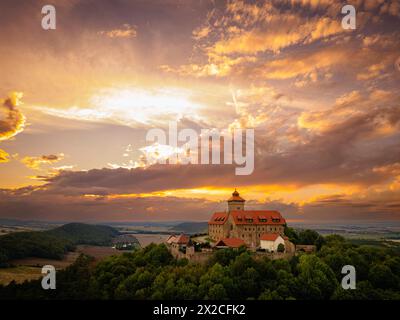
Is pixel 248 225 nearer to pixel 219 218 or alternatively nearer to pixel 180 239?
pixel 219 218

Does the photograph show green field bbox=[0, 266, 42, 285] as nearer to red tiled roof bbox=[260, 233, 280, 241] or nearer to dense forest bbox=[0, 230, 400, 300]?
dense forest bbox=[0, 230, 400, 300]

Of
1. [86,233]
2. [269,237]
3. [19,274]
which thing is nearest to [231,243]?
[269,237]

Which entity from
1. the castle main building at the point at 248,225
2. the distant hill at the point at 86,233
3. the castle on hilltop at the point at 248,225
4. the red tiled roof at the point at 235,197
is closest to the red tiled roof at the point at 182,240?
the castle on hilltop at the point at 248,225

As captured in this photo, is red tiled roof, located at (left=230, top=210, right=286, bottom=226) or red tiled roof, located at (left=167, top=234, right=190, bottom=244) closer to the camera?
red tiled roof, located at (left=167, top=234, right=190, bottom=244)

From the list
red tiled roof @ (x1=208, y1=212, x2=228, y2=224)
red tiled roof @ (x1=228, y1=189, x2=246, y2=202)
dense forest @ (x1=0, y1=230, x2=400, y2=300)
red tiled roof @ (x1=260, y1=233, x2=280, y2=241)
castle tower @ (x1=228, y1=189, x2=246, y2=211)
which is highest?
red tiled roof @ (x1=228, y1=189, x2=246, y2=202)

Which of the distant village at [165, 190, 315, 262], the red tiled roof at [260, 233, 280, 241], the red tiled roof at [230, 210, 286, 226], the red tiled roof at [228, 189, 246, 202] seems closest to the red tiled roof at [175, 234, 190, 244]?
the distant village at [165, 190, 315, 262]

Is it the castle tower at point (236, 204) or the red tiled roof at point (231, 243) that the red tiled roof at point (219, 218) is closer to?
the castle tower at point (236, 204)
